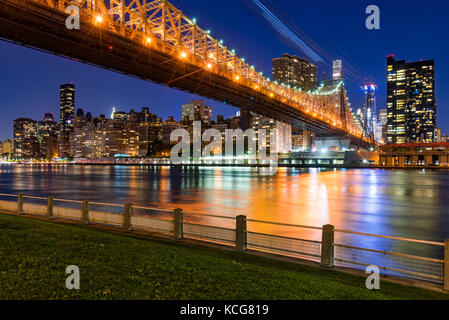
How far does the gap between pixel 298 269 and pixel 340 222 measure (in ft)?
30.6

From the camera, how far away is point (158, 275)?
6.89m

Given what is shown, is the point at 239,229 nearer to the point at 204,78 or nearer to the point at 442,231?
the point at 442,231

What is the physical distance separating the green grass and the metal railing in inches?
30.2

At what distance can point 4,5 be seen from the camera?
2633 cm

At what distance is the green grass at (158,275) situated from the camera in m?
6.05

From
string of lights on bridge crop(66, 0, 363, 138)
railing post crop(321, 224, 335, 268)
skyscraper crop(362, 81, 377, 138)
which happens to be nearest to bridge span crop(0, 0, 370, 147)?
string of lights on bridge crop(66, 0, 363, 138)

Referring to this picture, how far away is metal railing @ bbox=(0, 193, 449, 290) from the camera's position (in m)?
8.38

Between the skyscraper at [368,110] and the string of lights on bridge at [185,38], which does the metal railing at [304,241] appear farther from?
the skyscraper at [368,110]

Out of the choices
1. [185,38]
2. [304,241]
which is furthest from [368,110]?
[304,241]

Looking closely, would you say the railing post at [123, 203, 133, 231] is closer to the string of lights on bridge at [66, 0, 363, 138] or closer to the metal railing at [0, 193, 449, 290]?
the metal railing at [0, 193, 449, 290]

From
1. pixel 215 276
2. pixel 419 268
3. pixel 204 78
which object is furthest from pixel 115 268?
pixel 204 78

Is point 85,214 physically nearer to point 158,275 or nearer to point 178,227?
point 178,227

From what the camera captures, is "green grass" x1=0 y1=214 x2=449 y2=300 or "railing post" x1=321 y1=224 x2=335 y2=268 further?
"railing post" x1=321 y1=224 x2=335 y2=268

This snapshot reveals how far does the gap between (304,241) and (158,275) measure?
5.17 meters
